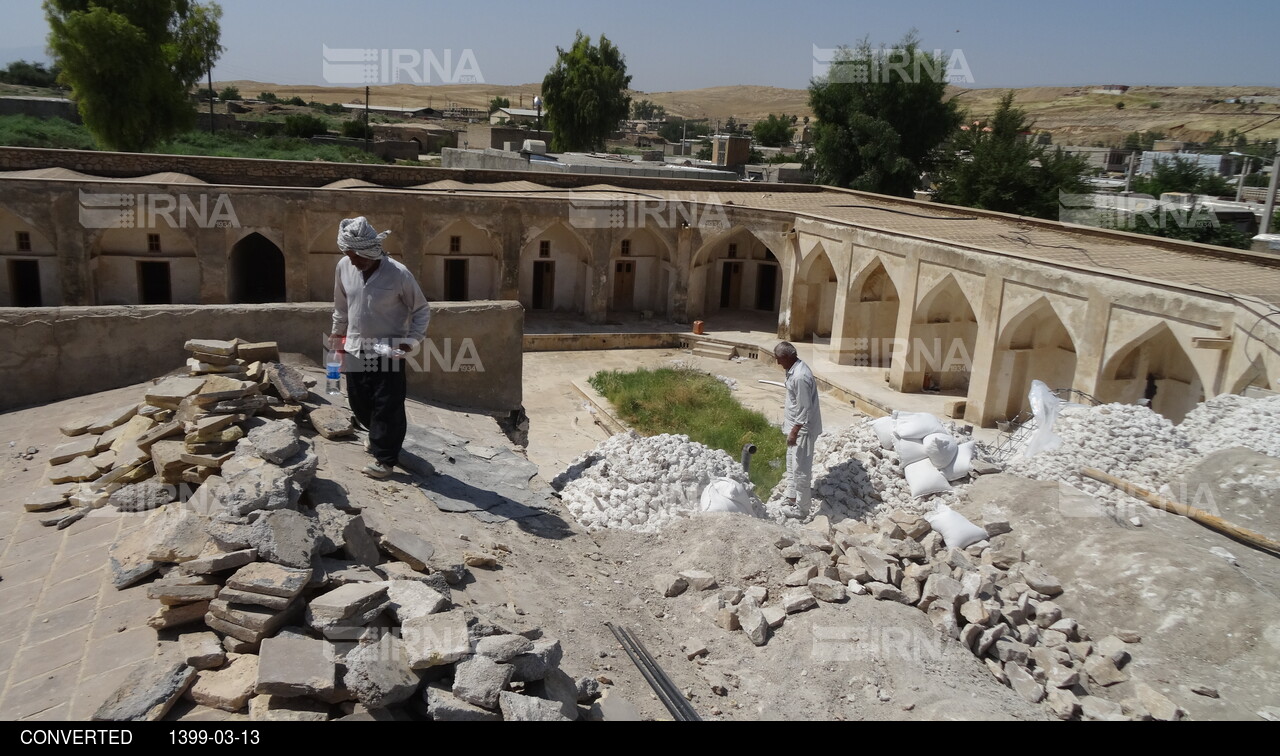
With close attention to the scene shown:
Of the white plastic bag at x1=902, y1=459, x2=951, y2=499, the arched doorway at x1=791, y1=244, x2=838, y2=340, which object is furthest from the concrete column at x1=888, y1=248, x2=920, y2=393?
the white plastic bag at x1=902, y1=459, x2=951, y2=499

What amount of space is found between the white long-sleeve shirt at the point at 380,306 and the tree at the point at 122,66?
97.2ft

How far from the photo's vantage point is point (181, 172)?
2133cm

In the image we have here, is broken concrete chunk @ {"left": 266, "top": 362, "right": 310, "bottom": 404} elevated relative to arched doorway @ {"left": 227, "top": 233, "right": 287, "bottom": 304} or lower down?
elevated

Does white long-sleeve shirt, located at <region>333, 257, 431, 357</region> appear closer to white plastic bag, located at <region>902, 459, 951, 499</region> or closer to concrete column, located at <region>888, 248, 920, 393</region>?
white plastic bag, located at <region>902, 459, 951, 499</region>

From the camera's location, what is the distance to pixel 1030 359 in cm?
1650

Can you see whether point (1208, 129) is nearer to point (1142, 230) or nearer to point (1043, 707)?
point (1142, 230)

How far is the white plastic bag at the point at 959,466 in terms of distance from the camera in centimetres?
933

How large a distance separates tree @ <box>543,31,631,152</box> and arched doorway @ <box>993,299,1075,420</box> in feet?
107

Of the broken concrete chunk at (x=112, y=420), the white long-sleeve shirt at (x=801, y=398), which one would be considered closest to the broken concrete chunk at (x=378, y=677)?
the broken concrete chunk at (x=112, y=420)

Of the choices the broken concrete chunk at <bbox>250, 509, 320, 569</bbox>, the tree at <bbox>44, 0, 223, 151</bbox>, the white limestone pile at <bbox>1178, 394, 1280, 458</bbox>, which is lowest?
the white limestone pile at <bbox>1178, 394, 1280, 458</bbox>

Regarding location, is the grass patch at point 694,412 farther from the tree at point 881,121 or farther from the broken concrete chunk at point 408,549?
the tree at point 881,121

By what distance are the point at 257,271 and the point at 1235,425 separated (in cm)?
2015

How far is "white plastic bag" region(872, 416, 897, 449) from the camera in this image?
397 inches
